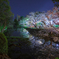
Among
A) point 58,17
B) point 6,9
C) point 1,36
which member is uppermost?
point 6,9

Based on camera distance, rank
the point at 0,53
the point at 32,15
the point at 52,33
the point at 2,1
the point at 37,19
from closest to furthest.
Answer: the point at 0,53, the point at 2,1, the point at 52,33, the point at 37,19, the point at 32,15

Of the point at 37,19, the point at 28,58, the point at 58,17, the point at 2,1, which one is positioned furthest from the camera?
the point at 37,19

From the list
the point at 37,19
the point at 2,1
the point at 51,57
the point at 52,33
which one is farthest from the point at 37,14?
the point at 51,57

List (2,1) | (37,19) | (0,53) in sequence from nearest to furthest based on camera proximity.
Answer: (0,53) → (2,1) → (37,19)

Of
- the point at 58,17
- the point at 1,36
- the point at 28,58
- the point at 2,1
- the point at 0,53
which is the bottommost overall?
the point at 28,58

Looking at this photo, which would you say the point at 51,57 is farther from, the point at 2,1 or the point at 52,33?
the point at 2,1

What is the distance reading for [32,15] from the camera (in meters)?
28.2

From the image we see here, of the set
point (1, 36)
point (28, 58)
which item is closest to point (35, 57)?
point (28, 58)

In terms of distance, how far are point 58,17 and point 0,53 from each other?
10854 mm

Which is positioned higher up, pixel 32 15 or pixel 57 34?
pixel 32 15

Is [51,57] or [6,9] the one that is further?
[6,9]

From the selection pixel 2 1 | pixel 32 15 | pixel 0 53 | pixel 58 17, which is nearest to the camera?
pixel 0 53

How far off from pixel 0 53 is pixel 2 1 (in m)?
11.5

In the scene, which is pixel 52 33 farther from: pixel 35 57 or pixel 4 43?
pixel 4 43
